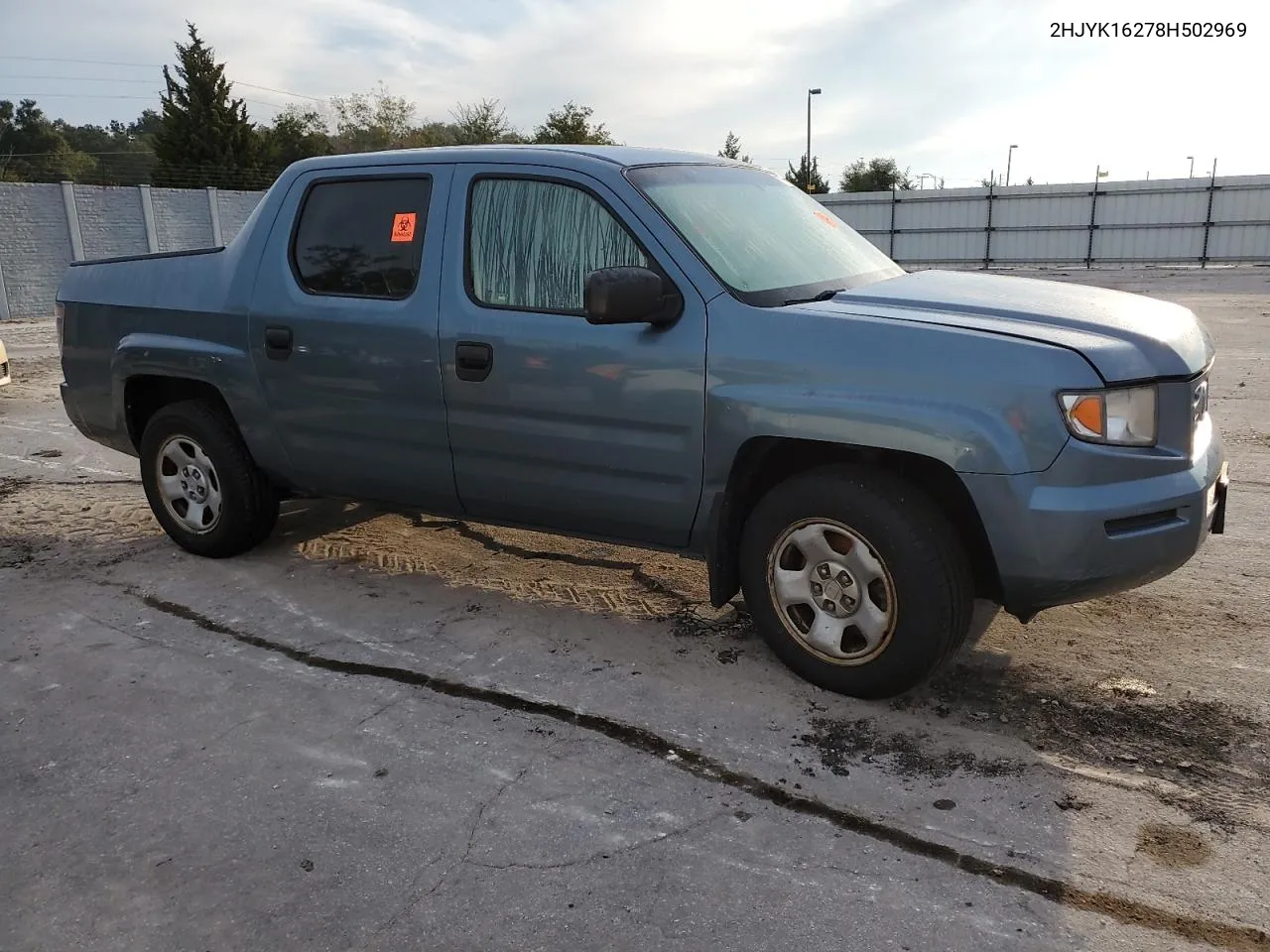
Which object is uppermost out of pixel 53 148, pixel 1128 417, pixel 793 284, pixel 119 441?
pixel 53 148

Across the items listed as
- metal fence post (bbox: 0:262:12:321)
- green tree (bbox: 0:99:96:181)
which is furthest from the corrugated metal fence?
green tree (bbox: 0:99:96:181)

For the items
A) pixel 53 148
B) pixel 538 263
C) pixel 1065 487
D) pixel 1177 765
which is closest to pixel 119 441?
pixel 538 263

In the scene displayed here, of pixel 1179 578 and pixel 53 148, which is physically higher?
pixel 53 148

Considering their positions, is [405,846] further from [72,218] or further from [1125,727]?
[72,218]

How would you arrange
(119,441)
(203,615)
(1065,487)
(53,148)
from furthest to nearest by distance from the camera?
(53,148) < (119,441) < (203,615) < (1065,487)

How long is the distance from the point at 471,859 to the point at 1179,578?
3398 millimetres

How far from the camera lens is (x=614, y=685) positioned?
3.54 meters

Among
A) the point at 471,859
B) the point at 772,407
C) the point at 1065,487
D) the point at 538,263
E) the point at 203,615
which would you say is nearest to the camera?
the point at 471,859

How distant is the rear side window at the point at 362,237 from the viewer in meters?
4.06

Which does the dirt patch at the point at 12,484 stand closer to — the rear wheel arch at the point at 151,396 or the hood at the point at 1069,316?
the rear wheel arch at the point at 151,396

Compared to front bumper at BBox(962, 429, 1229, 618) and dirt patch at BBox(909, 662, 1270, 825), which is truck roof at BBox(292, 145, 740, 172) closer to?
front bumper at BBox(962, 429, 1229, 618)

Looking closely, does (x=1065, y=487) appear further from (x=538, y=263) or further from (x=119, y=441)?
(x=119, y=441)

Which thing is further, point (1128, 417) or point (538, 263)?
point (538, 263)

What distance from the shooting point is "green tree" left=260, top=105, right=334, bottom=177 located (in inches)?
1842
